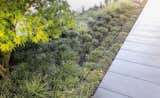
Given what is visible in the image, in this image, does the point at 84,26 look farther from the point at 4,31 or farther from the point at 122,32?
the point at 4,31

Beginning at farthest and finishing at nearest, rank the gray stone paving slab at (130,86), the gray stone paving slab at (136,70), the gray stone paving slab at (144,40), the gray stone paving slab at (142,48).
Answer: the gray stone paving slab at (144,40) < the gray stone paving slab at (142,48) < the gray stone paving slab at (136,70) < the gray stone paving slab at (130,86)

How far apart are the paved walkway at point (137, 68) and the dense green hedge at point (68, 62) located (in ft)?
0.47

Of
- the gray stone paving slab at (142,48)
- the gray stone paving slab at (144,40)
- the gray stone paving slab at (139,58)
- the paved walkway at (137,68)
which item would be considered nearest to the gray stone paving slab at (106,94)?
the paved walkway at (137,68)

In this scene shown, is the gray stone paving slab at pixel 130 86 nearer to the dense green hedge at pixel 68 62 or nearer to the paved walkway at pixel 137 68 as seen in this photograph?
the paved walkway at pixel 137 68

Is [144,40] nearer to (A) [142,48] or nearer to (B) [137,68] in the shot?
(A) [142,48]

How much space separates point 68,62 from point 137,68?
3.51 feet

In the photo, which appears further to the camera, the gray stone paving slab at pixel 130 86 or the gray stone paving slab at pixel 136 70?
the gray stone paving slab at pixel 136 70

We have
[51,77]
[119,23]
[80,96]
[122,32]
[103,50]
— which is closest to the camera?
[80,96]

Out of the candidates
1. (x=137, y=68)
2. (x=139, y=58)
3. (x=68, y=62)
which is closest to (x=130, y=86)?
(x=137, y=68)

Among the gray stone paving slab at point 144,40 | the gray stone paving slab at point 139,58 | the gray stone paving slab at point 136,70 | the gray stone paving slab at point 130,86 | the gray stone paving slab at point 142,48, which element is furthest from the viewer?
the gray stone paving slab at point 144,40

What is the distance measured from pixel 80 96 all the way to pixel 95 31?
2.08 metres

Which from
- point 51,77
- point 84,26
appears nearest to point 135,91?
point 51,77

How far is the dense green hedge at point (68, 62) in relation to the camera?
9.68 ft

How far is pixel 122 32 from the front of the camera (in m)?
4.63
